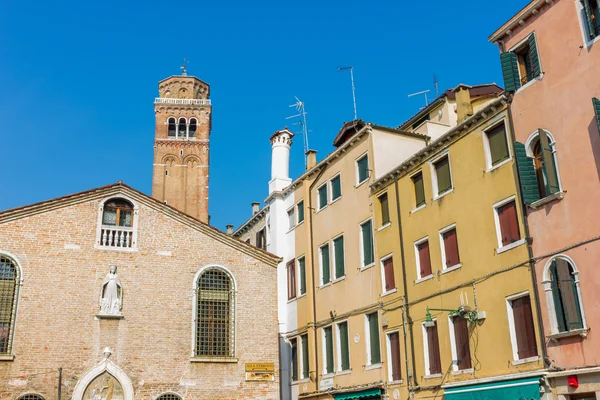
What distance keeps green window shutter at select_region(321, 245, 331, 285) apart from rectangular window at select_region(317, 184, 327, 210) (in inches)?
70.1

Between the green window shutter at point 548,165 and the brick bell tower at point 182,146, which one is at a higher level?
the brick bell tower at point 182,146

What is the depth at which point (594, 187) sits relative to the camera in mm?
14070

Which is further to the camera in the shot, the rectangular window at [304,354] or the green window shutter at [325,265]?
the rectangular window at [304,354]

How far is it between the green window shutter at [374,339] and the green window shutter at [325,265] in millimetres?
3149

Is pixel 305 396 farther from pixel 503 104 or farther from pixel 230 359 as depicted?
Answer: pixel 503 104

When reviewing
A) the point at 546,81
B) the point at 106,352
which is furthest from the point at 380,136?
the point at 106,352

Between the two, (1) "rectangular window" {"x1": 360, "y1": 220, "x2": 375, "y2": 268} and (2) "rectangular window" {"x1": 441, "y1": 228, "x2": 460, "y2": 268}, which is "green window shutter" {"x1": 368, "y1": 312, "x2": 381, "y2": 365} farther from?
(2) "rectangular window" {"x1": 441, "y1": 228, "x2": 460, "y2": 268}

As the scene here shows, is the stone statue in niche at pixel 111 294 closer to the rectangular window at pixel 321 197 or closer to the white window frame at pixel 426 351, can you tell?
the rectangular window at pixel 321 197

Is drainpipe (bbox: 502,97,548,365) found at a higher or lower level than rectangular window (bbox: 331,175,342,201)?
lower

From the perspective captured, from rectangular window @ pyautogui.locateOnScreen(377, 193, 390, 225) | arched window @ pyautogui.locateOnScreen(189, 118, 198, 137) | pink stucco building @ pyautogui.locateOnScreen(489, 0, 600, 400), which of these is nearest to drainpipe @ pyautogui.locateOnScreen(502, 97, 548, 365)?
pink stucco building @ pyautogui.locateOnScreen(489, 0, 600, 400)

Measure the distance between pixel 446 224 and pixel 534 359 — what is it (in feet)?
16.0

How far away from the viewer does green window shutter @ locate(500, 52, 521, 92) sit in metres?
16.8

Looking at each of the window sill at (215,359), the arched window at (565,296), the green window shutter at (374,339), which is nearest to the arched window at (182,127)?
the window sill at (215,359)

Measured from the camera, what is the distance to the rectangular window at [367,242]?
72.5ft
